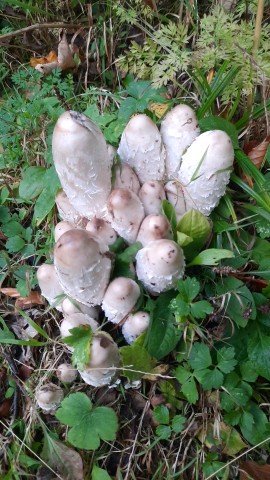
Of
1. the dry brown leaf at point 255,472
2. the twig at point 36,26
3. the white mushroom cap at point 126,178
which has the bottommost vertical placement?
the dry brown leaf at point 255,472

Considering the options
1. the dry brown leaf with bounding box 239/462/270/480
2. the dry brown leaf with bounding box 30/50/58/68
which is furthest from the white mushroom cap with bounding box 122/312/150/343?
the dry brown leaf with bounding box 30/50/58/68

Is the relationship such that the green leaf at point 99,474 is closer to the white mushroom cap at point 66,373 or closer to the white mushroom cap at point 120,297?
the white mushroom cap at point 66,373

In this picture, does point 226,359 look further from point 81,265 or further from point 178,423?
point 81,265

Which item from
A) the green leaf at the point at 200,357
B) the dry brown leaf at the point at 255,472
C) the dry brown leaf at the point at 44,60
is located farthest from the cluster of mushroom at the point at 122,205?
the dry brown leaf at the point at 44,60

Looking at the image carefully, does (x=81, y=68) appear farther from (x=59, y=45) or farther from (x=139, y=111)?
(x=139, y=111)

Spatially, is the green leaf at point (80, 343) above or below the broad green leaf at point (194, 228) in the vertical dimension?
below

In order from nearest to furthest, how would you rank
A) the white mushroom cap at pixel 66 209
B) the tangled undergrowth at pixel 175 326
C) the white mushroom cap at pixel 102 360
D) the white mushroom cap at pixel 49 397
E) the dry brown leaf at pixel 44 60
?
the white mushroom cap at pixel 102 360
the tangled undergrowth at pixel 175 326
the white mushroom cap at pixel 49 397
the white mushroom cap at pixel 66 209
the dry brown leaf at pixel 44 60

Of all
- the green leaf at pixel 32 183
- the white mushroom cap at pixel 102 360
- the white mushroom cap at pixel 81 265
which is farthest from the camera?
the green leaf at pixel 32 183

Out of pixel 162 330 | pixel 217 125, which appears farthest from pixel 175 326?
pixel 217 125

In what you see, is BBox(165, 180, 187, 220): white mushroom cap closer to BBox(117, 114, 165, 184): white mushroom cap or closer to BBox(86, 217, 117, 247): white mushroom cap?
BBox(117, 114, 165, 184): white mushroom cap
